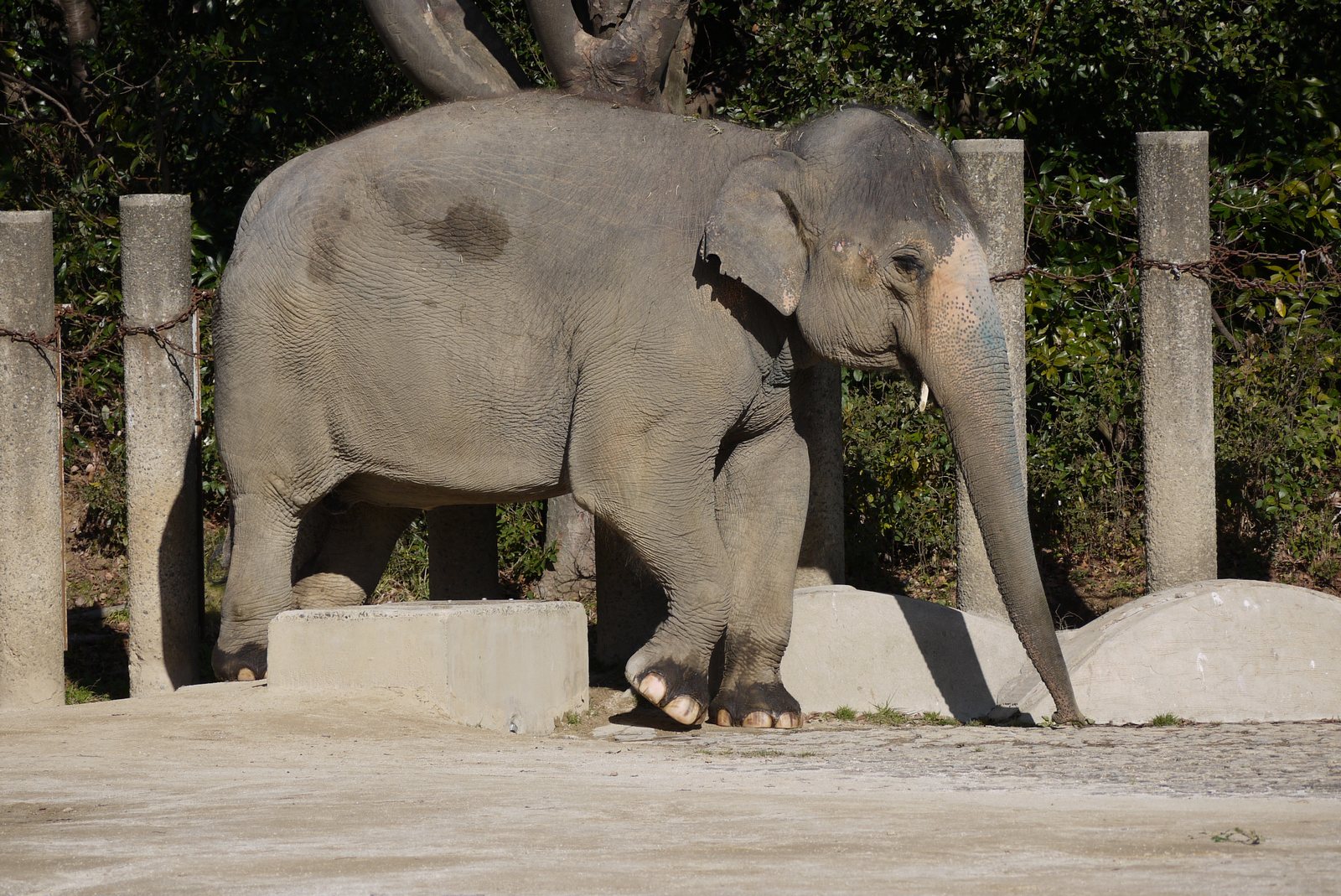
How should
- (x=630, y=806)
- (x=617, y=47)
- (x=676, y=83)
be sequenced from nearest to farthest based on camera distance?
(x=630, y=806), (x=617, y=47), (x=676, y=83)

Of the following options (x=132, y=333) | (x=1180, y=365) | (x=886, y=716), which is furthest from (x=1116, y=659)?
(x=132, y=333)

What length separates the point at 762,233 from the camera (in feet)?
23.6

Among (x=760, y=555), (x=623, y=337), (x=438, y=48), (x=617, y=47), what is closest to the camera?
(x=623, y=337)

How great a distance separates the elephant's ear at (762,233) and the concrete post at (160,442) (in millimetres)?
2866

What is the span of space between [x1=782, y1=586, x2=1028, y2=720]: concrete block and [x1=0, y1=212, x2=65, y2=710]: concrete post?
341 centimetres

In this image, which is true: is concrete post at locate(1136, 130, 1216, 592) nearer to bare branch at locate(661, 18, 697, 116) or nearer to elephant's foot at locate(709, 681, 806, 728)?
elephant's foot at locate(709, 681, 806, 728)

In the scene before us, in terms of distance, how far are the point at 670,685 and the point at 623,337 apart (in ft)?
4.36

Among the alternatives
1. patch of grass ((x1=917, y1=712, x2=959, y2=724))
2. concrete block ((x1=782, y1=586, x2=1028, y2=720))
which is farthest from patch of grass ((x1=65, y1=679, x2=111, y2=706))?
patch of grass ((x1=917, y1=712, x2=959, y2=724))

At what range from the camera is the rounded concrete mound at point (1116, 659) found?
24.8 ft

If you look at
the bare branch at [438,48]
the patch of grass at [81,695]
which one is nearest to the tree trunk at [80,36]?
the patch of grass at [81,695]

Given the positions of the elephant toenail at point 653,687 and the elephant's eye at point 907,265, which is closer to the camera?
the elephant's eye at point 907,265

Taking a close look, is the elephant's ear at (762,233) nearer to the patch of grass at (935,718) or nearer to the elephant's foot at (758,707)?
the elephant's foot at (758,707)

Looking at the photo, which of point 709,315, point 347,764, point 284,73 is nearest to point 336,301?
point 709,315

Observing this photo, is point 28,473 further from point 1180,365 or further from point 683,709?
point 1180,365
